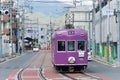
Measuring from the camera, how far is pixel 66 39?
100 feet

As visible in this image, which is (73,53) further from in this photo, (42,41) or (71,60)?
(42,41)

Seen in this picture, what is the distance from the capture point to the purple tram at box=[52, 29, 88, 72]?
100 ft

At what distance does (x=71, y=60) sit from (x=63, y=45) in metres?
1.17

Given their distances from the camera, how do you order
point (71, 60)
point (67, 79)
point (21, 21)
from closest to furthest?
point (67, 79) → point (71, 60) → point (21, 21)

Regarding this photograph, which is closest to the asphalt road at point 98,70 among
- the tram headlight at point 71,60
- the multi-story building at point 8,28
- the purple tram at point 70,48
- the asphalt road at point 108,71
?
the asphalt road at point 108,71

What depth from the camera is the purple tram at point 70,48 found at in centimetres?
3059

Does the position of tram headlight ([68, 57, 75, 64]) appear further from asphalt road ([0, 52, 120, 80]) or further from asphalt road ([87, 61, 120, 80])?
asphalt road ([87, 61, 120, 80])

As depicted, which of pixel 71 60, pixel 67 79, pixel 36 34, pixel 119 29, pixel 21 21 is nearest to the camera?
pixel 67 79

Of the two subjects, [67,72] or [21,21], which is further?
[21,21]

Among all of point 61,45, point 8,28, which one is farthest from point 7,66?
point 8,28

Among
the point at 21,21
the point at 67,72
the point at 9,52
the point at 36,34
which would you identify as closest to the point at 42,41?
the point at 36,34

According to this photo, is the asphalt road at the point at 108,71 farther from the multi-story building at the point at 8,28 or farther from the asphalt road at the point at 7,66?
the multi-story building at the point at 8,28

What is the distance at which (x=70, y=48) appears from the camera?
30.8 m

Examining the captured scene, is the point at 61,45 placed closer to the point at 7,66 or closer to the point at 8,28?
the point at 7,66
